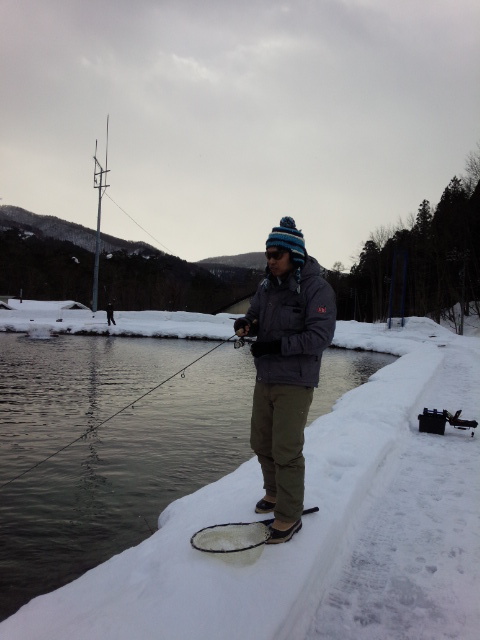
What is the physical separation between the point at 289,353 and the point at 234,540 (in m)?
1.23

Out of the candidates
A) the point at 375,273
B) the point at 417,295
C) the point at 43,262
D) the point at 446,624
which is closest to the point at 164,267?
the point at 43,262

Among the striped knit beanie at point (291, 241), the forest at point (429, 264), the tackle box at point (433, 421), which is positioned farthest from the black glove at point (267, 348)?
the forest at point (429, 264)

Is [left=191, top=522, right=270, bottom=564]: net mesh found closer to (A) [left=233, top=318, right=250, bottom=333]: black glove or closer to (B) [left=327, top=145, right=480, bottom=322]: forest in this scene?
(A) [left=233, top=318, right=250, bottom=333]: black glove

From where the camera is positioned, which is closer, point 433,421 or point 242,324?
point 242,324

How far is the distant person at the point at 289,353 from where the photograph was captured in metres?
3.14

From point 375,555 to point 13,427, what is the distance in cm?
620

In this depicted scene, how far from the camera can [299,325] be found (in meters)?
3.26

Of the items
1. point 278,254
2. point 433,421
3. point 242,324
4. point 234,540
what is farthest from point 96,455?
point 433,421

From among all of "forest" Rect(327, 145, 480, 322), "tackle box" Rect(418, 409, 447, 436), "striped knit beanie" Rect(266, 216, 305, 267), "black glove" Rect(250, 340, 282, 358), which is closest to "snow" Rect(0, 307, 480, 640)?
"tackle box" Rect(418, 409, 447, 436)

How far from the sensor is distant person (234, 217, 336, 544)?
10.3 ft

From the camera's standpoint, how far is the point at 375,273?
68812 millimetres

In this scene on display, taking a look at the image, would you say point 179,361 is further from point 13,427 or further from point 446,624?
point 446,624

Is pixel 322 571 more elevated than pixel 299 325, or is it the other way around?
pixel 299 325

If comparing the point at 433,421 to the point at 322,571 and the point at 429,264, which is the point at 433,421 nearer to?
the point at 322,571
